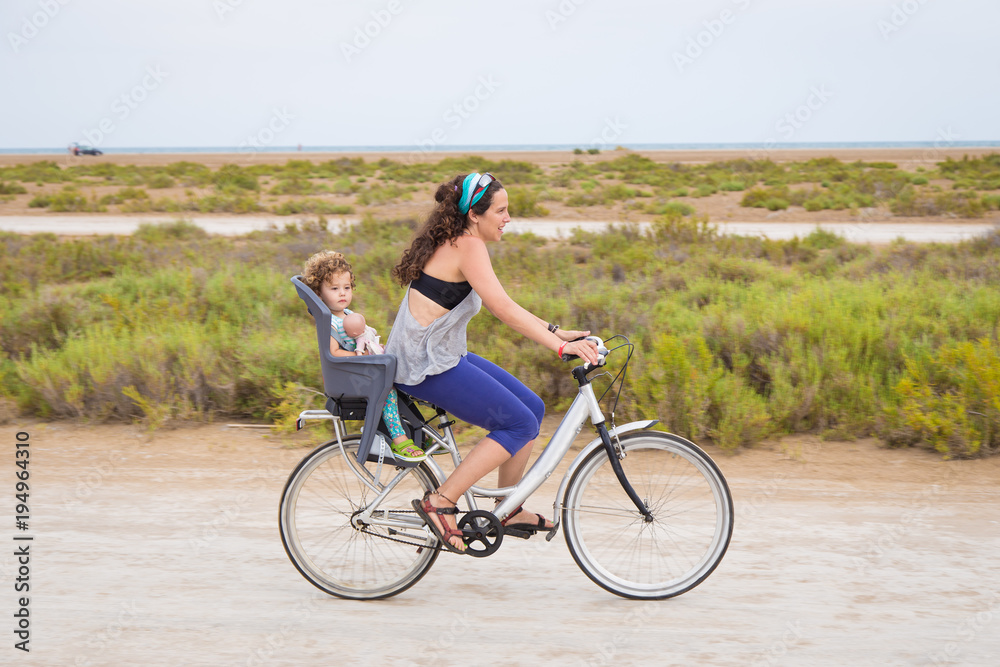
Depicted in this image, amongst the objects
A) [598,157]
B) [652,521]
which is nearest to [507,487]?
[652,521]

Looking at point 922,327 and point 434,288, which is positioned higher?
point 434,288

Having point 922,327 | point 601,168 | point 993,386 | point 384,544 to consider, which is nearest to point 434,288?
point 384,544

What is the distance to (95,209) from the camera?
32.5 metres

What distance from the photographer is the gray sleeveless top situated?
11.7ft

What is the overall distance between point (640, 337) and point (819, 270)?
19.8 ft

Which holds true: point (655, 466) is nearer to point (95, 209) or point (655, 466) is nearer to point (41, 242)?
point (41, 242)

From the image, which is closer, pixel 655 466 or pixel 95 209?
pixel 655 466

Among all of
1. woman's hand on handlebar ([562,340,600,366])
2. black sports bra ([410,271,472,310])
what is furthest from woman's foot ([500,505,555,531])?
black sports bra ([410,271,472,310])

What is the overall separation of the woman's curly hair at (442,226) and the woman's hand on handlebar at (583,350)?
73 centimetres

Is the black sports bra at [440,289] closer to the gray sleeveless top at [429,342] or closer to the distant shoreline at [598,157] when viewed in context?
the gray sleeveless top at [429,342]

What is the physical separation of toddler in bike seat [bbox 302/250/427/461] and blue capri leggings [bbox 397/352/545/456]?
0.21m

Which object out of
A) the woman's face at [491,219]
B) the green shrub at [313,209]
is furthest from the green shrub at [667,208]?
the woman's face at [491,219]

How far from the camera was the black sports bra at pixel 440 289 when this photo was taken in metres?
3.54

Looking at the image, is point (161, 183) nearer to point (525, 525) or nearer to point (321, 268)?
point (321, 268)
